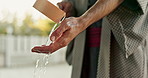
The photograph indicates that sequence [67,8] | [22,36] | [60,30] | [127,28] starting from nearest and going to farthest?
[60,30] → [127,28] → [67,8] → [22,36]

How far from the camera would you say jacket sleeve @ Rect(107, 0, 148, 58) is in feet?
3.16

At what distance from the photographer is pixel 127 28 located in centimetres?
97

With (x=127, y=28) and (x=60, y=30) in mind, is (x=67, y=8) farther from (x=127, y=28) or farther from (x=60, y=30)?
(x=60, y=30)

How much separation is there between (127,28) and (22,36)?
18.8ft

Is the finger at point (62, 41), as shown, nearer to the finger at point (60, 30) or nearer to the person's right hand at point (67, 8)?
the finger at point (60, 30)

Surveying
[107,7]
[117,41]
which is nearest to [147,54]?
[117,41]

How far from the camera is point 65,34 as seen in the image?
75 cm

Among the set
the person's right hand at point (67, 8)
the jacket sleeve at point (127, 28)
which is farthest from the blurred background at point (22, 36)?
the jacket sleeve at point (127, 28)

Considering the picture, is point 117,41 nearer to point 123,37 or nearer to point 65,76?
point 123,37

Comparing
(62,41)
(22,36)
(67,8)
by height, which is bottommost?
(62,41)

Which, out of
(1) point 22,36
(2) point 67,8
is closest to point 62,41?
(2) point 67,8

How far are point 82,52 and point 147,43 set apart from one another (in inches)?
9.6

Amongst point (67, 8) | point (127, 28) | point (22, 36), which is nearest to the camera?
point (127, 28)

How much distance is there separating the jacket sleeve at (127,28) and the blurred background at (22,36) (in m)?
4.60
